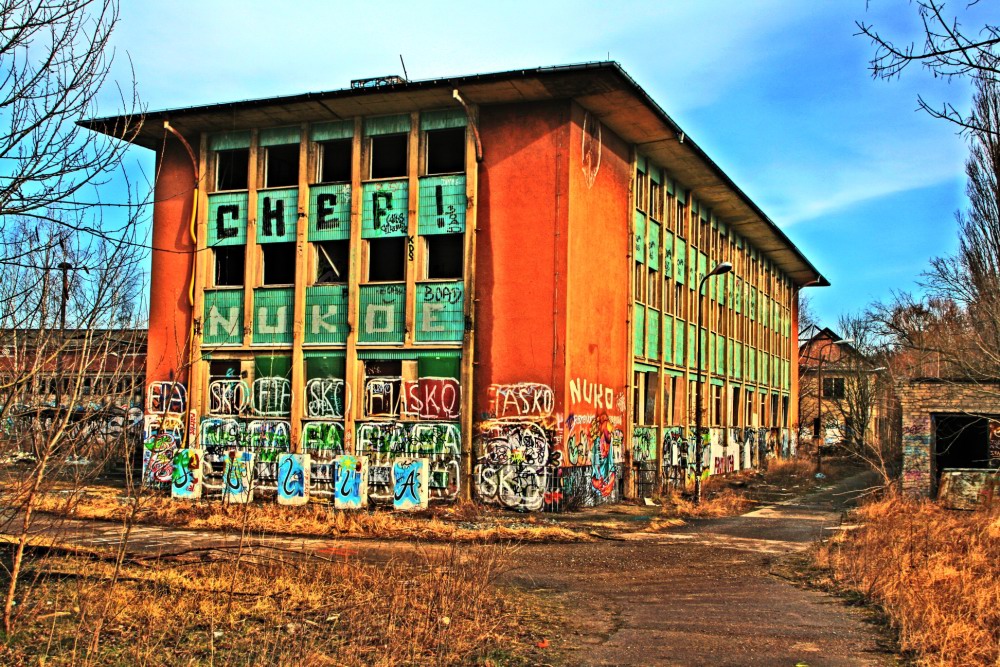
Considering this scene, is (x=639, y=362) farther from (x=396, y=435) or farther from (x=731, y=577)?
(x=731, y=577)

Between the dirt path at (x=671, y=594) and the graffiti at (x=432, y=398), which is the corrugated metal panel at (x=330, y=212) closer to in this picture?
the graffiti at (x=432, y=398)

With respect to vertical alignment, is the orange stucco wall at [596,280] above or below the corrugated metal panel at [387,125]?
below

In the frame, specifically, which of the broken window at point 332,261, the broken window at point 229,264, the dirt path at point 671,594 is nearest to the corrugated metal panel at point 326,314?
the broken window at point 332,261

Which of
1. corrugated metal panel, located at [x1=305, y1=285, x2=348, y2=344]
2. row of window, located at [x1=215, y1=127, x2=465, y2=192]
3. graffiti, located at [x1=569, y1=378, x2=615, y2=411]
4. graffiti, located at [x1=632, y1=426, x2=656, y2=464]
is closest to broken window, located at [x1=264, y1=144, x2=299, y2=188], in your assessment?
row of window, located at [x1=215, y1=127, x2=465, y2=192]

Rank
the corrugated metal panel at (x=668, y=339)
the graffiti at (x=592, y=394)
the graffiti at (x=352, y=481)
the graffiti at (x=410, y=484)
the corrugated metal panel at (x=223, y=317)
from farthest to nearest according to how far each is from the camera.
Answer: the corrugated metal panel at (x=668, y=339)
the corrugated metal panel at (x=223, y=317)
the graffiti at (x=592, y=394)
the graffiti at (x=352, y=481)
the graffiti at (x=410, y=484)

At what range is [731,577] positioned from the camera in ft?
41.0

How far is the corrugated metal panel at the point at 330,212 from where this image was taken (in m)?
23.3

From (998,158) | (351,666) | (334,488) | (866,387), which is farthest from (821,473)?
(351,666)

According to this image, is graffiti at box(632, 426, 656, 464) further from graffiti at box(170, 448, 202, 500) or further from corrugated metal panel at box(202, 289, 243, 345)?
graffiti at box(170, 448, 202, 500)

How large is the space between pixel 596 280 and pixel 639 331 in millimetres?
3708

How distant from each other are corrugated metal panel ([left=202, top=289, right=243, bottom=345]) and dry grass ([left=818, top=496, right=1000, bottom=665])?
15460 millimetres

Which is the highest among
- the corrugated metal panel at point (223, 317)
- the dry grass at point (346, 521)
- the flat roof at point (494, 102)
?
the flat roof at point (494, 102)

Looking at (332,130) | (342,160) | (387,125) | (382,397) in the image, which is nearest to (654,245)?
(387,125)

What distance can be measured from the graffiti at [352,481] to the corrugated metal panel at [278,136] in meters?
8.68
